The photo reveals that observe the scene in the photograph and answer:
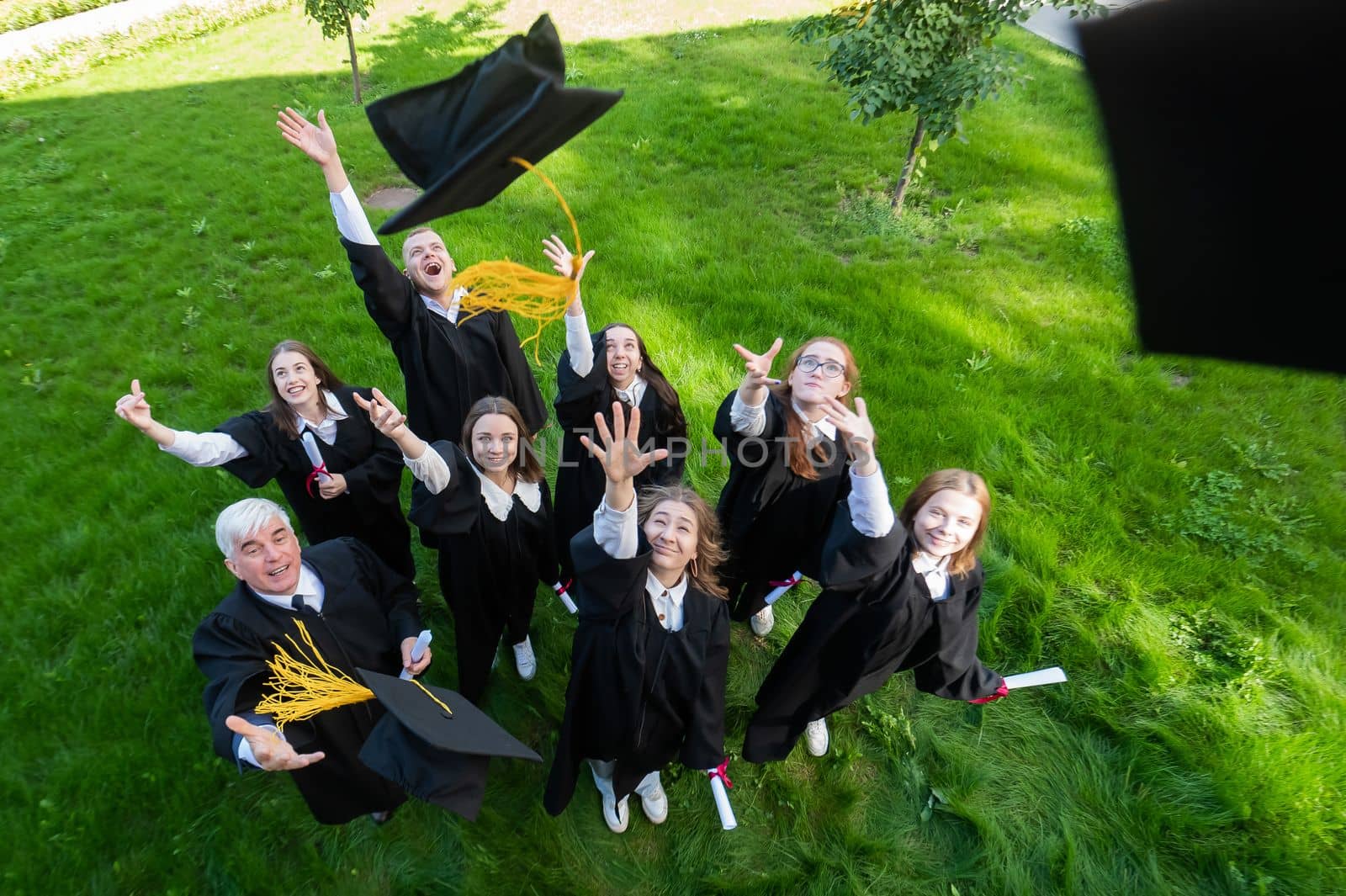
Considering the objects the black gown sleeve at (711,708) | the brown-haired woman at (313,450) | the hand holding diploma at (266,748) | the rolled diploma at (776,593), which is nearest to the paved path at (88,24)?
the brown-haired woman at (313,450)

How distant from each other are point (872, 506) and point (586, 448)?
64.3 inches

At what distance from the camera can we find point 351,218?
2572 millimetres

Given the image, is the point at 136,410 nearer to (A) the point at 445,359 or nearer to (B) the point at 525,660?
(A) the point at 445,359

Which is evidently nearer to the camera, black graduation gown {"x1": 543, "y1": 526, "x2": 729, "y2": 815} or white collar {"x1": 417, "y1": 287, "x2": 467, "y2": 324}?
black graduation gown {"x1": 543, "y1": 526, "x2": 729, "y2": 815}

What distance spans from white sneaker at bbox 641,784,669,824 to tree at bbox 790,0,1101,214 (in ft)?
17.8

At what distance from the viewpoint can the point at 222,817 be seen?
2699 millimetres

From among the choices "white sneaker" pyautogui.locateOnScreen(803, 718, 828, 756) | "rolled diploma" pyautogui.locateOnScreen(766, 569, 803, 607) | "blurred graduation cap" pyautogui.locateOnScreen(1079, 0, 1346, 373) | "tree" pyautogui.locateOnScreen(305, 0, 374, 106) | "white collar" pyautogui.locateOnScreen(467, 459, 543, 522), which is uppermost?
"tree" pyautogui.locateOnScreen(305, 0, 374, 106)

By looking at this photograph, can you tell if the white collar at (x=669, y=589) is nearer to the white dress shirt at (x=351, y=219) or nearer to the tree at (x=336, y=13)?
the white dress shirt at (x=351, y=219)

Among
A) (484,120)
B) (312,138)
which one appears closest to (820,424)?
(484,120)

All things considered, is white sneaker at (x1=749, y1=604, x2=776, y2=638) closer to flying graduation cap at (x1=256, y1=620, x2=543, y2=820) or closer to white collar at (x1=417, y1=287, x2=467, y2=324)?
flying graduation cap at (x1=256, y1=620, x2=543, y2=820)

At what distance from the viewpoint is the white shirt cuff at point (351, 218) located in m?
2.50

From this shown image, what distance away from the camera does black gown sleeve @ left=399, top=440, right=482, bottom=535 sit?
2.51 meters

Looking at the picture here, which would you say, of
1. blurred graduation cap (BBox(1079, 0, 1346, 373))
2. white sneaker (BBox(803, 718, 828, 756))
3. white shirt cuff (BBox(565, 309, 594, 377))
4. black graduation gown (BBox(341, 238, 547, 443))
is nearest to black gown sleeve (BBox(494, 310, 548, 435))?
black graduation gown (BBox(341, 238, 547, 443))

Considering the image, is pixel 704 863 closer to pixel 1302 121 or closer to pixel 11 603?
pixel 1302 121
